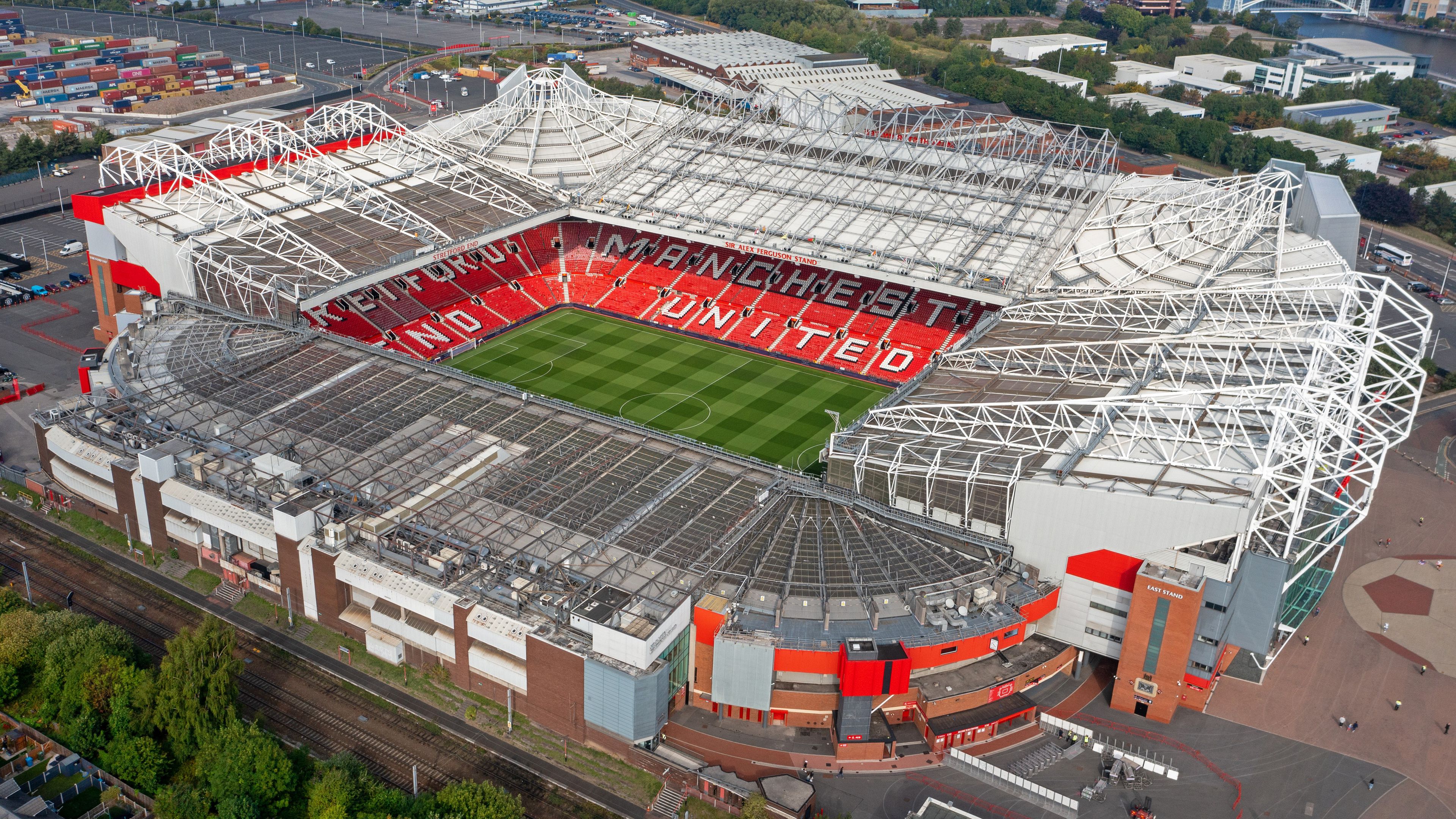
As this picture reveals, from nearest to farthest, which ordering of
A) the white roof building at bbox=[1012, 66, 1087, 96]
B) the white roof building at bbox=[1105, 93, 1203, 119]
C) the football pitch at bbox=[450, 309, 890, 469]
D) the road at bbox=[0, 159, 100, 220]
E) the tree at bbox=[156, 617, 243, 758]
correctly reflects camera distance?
1. the tree at bbox=[156, 617, 243, 758]
2. the football pitch at bbox=[450, 309, 890, 469]
3. the road at bbox=[0, 159, 100, 220]
4. the white roof building at bbox=[1105, 93, 1203, 119]
5. the white roof building at bbox=[1012, 66, 1087, 96]

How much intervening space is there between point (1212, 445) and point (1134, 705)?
47.8 ft

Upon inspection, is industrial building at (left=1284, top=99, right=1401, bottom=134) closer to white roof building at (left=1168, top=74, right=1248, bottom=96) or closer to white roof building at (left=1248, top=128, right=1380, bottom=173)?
white roof building at (left=1248, top=128, right=1380, bottom=173)

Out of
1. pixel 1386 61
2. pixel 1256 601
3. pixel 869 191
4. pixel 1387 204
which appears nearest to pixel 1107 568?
pixel 1256 601

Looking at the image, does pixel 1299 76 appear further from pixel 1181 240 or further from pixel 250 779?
pixel 250 779

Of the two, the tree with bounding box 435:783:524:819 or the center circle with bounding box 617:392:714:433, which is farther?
the center circle with bounding box 617:392:714:433

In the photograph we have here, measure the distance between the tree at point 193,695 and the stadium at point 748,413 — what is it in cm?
797

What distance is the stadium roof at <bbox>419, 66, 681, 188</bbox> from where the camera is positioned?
111m

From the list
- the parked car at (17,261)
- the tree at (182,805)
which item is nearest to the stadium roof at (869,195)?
the parked car at (17,261)

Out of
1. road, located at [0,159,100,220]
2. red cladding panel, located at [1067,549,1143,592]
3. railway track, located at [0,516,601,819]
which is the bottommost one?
railway track, located at [0,516,601,819]

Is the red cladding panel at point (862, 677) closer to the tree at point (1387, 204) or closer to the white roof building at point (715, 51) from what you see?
the tree at point (1387, 204)

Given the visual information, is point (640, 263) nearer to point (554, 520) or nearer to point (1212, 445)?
point (554, 520)

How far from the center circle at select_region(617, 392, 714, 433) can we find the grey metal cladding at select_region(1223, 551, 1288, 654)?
40852 mm

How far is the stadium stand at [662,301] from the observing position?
94562mm

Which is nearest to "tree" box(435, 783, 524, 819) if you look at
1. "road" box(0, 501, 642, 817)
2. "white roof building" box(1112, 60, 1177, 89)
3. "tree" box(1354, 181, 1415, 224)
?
"road" box(0, 501, 642, 817)
